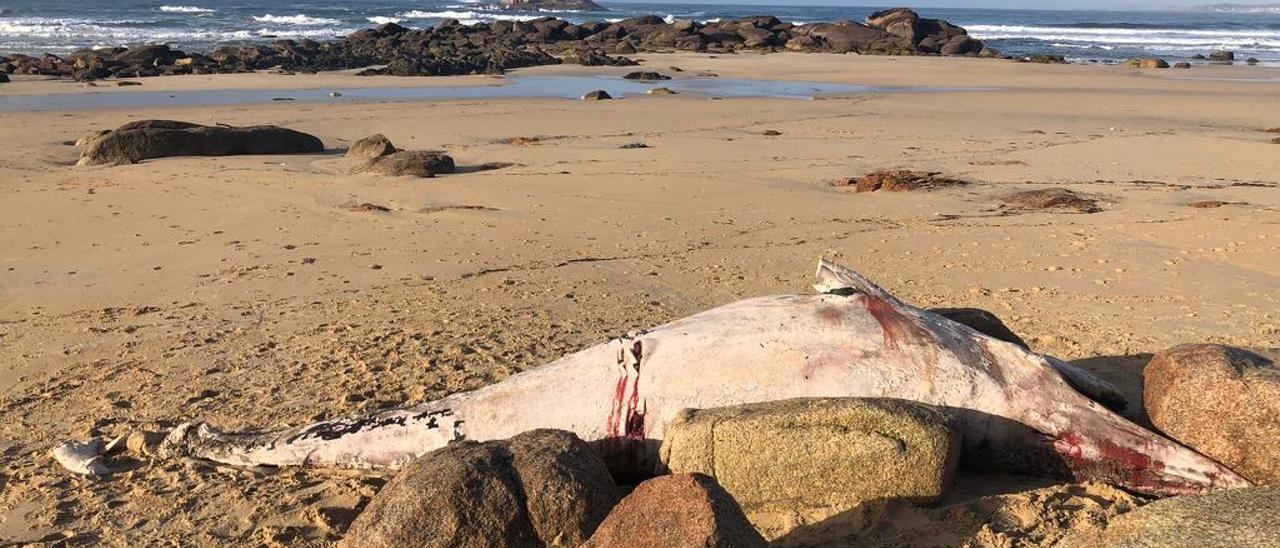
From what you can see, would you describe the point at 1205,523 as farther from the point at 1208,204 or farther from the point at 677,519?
the point at 1208,204

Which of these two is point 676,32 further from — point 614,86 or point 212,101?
point 212,101

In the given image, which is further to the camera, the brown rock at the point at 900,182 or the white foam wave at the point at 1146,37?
the white foam wave at the point at 1146,37

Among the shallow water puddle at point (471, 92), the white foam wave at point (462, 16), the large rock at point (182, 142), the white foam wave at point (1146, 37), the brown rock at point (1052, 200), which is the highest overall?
the white foam wave at point (462, 16)

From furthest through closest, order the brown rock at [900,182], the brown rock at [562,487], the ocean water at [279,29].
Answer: the ocean water at [279,29] < the brown rock at [900,182] < the brown rock at [562,487]

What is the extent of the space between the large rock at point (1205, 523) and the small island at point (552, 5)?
93.4 metres

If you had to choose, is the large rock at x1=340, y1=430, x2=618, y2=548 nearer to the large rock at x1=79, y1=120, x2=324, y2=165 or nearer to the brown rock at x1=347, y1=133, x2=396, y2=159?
the brown rock at x1=347, y1=133, x2=396, y2=159

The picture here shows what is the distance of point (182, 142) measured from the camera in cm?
1335

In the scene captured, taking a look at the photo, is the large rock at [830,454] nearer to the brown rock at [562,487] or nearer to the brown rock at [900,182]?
the brown rock at [562,487]

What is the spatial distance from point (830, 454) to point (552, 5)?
97.9 meters

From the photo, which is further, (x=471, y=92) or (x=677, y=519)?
(x=471, y=92)

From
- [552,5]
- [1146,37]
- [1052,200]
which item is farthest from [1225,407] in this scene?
[552,5]

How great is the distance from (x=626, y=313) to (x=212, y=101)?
17.8 meters

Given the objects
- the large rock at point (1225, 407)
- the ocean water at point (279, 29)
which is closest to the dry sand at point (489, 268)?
the large rock at point (1225, 407)

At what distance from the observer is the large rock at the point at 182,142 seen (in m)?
12.8
